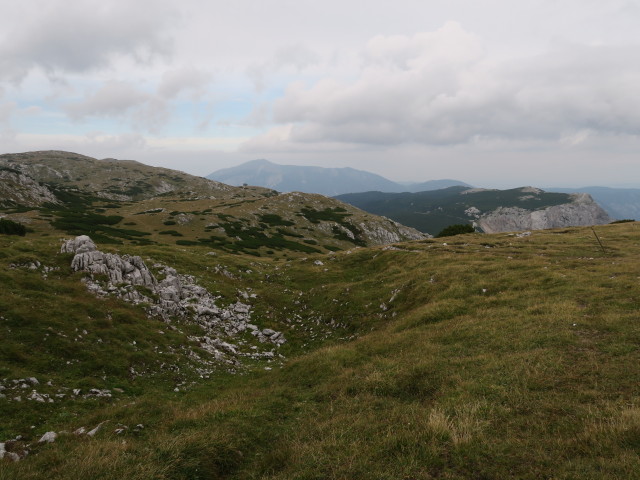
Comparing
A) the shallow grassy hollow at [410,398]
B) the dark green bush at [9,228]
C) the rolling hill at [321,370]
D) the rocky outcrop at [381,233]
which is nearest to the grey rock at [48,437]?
the rolling hill at [321,370]

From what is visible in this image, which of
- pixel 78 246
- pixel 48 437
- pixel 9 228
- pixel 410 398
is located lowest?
pixel 48 437

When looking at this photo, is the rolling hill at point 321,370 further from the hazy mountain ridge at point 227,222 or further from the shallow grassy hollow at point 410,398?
the hazy mountain ridge at point 227,222

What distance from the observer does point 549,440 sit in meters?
7.92

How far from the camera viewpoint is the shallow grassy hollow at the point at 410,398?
307 inches

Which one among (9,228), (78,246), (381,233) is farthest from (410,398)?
(381,233)

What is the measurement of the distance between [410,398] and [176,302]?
21227 mm

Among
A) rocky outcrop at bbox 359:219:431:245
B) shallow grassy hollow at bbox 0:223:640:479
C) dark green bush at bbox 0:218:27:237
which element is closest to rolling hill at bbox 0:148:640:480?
shallow grassy hollow at bbox 0:223:640:479

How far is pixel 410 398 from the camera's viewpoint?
1148 cm

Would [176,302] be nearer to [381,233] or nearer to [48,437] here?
[48,437]

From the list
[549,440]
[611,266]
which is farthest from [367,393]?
[611,266]

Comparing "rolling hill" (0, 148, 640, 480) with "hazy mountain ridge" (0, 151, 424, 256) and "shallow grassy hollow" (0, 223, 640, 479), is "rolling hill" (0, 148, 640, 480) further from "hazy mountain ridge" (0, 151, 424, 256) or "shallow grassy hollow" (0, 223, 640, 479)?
"hazy mountain ridge" (0, 151, 424, 256)

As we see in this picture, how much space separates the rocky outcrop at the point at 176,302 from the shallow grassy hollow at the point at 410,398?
177 centimetres

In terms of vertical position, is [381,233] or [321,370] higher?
[321,370]

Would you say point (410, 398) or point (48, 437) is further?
point (410, 398)
